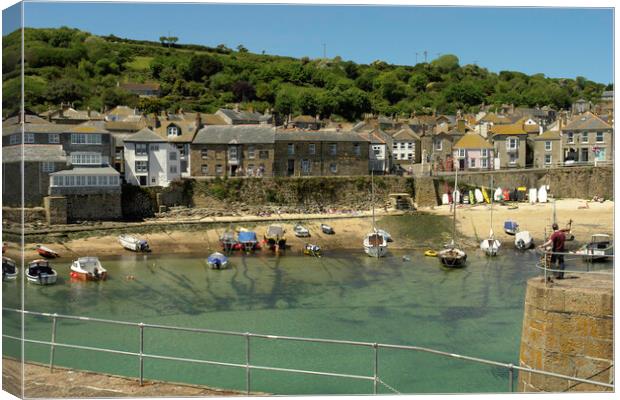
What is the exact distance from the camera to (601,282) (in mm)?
6910

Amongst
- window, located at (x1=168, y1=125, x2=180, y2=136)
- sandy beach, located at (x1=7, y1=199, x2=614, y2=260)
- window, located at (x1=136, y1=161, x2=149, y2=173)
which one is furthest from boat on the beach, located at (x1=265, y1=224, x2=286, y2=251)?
window, located at (x1=168, y1=125, x2=180, y2=136)

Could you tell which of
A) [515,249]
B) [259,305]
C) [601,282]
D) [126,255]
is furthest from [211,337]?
[515,249]

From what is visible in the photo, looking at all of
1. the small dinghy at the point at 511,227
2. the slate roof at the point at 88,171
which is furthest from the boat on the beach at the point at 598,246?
the slate roof at the point at 88,171

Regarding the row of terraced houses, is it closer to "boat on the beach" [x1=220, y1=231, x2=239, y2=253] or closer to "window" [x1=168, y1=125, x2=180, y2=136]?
"window" [x1=168, y1=125, x2=180, y2=136]

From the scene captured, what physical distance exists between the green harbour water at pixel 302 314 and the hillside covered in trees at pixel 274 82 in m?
33.5

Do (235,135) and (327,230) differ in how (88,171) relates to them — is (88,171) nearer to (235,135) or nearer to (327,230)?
(235,135)

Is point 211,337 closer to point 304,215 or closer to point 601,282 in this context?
point 601,282

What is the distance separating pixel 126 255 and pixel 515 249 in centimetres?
1299

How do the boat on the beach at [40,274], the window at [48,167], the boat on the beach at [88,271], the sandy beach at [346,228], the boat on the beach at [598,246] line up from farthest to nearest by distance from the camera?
the window at [48,167] < the sandy beach at [346,228] < the boat on the beach at [598,246] < the boat on the beach at [88,271] < the boat on the beach at [40,274]

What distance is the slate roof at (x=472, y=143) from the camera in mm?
39688

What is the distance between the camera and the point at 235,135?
35.9m

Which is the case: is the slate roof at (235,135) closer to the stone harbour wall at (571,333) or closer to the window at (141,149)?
the window at (141,149)

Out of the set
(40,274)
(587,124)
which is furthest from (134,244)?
(587,124)

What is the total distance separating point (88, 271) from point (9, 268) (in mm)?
14533
